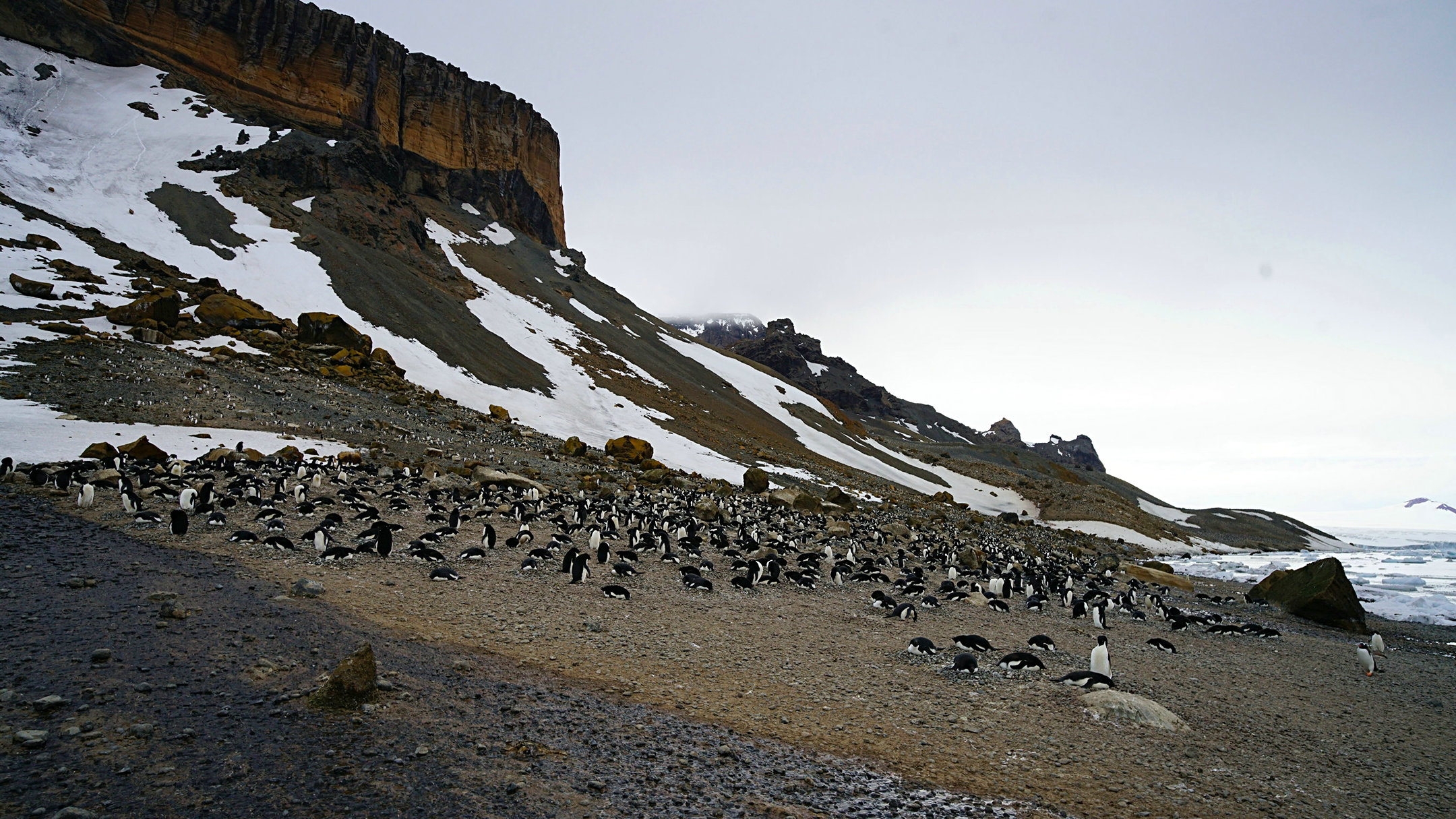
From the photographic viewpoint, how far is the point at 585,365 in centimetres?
4806

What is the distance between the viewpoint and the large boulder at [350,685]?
5.07 meters

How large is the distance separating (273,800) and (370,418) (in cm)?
2452

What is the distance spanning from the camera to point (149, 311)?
26.0 m

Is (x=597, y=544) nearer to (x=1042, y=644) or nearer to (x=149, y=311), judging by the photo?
(x=1042, y=644)

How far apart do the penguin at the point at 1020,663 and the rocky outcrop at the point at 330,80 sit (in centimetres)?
6887

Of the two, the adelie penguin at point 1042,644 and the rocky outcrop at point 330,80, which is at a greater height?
the rocky outcrop at point 330,80

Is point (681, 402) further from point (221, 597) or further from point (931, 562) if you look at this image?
point (221, 597)

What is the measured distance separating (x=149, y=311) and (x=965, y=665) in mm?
32035

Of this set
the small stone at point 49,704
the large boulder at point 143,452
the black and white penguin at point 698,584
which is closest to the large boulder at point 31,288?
the large boulder at point 143,452

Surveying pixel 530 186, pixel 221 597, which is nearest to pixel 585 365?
pixel 221 597

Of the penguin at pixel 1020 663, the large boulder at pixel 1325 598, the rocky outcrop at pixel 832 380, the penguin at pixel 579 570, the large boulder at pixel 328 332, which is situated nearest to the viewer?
the penguin at pixel 1020 663

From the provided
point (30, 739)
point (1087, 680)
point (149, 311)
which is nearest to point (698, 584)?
point (1087, 680)

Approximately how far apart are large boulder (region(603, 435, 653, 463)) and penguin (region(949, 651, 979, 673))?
2463cm

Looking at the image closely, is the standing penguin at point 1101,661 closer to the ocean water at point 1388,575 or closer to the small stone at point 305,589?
the small stone at point 305,589
